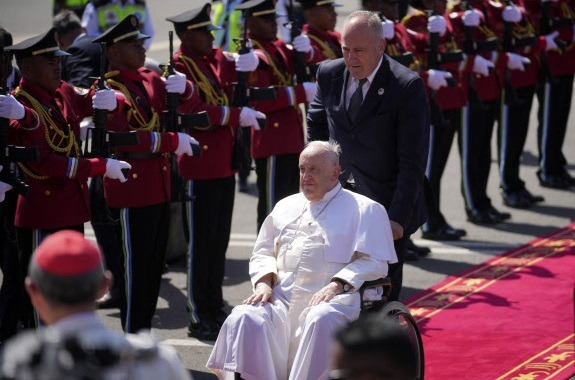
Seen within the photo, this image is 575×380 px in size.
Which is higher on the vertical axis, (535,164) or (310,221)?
(310,221)

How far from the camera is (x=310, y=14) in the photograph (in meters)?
9.42

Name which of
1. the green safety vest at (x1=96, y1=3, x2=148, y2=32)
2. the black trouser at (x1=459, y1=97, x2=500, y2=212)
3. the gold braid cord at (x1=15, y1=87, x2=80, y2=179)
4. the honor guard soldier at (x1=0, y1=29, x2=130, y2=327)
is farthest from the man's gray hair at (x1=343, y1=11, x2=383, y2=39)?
the green safety vest at (x1=96, y1=3, x2=148, y2=32)

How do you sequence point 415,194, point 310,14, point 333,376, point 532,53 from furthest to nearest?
point 532,53
point 310,14
point 415,194
point 333,376

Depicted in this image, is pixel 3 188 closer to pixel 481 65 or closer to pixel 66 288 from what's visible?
pixel 66 288

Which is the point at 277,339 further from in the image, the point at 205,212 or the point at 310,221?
the point at 205,212

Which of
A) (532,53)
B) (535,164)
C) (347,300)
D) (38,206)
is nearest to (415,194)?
(347,300)

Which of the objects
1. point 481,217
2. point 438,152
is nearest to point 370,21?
point 438,152

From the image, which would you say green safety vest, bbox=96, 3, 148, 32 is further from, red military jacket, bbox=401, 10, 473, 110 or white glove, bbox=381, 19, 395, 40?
white glove, bbox=381, 19, 395, 40

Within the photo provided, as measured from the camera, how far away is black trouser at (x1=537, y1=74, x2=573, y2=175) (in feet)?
38.8

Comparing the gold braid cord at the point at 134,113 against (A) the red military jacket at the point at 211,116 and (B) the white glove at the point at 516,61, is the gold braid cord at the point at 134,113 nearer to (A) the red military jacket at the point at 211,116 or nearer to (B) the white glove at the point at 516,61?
(A) the red military jacket at the point at 211,116

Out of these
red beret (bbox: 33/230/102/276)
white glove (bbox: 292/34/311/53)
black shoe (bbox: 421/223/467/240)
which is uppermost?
red beret (bbox: 33/230/102/276)

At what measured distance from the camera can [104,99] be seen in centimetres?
673

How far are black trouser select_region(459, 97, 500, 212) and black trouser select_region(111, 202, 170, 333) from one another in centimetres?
396

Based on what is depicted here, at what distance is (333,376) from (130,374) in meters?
1.96
